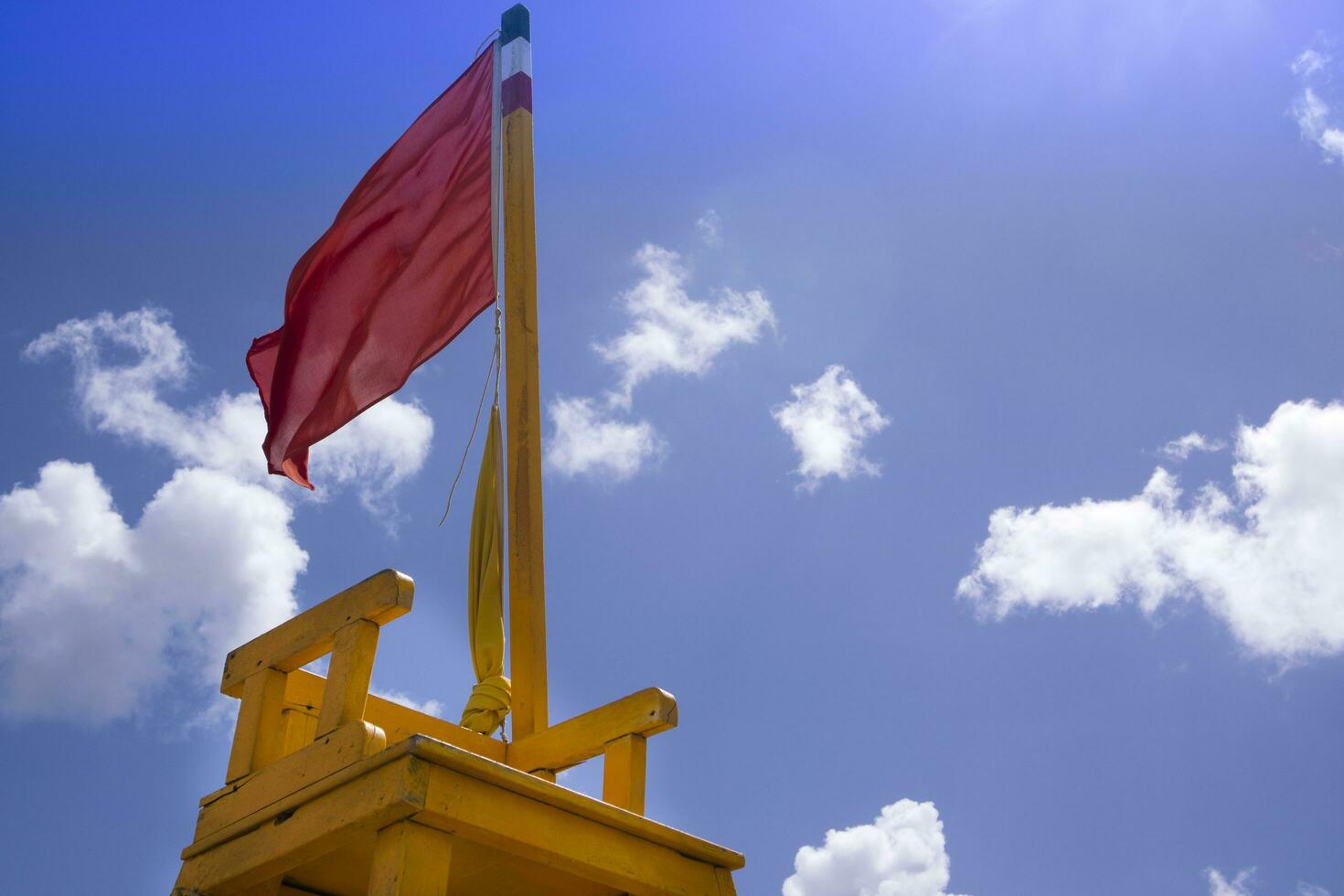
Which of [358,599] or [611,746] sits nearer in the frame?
[358,599]

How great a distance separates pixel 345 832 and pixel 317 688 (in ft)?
3.25

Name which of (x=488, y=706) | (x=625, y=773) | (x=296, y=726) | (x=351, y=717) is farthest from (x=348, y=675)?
(x=488, y=706)

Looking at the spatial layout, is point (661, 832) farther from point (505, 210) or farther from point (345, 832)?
point (505, 210)

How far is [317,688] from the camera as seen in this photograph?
489 centimetres

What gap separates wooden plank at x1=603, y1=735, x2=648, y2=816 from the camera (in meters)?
4.93

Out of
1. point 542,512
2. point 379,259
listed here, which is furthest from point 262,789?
point 379,259

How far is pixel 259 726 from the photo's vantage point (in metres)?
4.53

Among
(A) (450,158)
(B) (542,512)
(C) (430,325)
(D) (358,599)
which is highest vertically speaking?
(A) (450,158)

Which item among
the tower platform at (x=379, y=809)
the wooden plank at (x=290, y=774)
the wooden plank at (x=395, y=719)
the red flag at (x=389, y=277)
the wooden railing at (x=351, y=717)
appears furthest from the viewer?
the red flag at (x=389, y=277)

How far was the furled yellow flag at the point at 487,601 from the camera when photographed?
566 centimetres

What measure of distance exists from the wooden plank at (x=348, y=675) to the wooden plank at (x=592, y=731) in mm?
1128

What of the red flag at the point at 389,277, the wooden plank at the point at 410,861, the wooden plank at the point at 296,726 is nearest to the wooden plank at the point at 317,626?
the wooden plank at the point at 296,726

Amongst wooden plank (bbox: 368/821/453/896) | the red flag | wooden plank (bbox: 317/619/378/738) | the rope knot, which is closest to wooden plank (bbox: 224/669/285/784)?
wooden plank (bbox: 317/619/378/738)

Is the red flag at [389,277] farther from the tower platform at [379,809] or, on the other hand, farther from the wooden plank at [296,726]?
the tower platform at [379,809]
